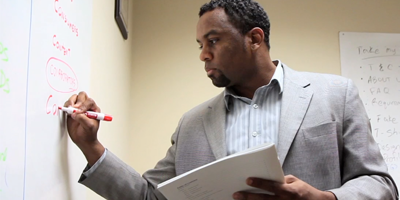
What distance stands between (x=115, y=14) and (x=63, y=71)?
0.87 m

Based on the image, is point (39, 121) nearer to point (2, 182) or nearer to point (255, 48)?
point (2, 182)

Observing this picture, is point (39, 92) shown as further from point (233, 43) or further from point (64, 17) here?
point (233, 43)

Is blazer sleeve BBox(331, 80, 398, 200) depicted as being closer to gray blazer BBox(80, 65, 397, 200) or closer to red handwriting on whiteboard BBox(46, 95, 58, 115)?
gray blazer BBox(80, 65, 397, 200)

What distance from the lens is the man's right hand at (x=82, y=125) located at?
2.78 ft

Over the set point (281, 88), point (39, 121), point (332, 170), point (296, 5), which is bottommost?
point (332, 170)

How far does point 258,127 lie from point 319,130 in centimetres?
18

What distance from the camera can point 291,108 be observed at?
1099mm

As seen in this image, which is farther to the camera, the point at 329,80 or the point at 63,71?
the point at 329,80

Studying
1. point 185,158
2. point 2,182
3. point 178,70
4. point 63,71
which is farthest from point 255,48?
point 178,70

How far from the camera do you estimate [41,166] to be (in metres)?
0.70

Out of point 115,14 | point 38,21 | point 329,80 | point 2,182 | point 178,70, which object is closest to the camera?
point 2,182

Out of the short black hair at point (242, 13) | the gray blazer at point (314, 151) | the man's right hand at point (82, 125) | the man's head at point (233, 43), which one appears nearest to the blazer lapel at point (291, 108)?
the gray blazer at point (314, 151)

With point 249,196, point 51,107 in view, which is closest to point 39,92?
point 51,107

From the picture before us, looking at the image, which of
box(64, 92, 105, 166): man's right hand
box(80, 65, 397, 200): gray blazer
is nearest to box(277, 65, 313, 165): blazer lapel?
box(80, 65, 397, 200): gray blazer
